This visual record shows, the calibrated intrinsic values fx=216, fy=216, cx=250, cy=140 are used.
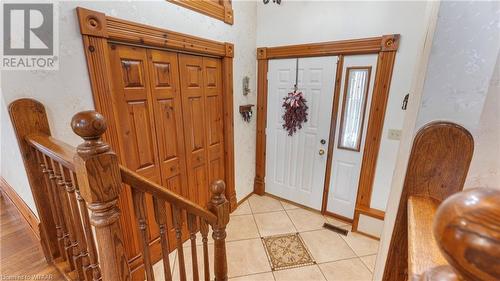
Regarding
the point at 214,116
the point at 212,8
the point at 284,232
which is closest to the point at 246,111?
the point at 214,116

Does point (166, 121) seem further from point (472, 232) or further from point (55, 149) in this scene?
point (472, 232)

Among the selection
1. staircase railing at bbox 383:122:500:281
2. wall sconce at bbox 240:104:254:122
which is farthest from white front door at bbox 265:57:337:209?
staircase railing at bbox 383:122:500:281

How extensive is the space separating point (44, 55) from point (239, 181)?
227 centimetres

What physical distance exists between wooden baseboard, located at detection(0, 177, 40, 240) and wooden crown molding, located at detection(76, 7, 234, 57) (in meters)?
1.13

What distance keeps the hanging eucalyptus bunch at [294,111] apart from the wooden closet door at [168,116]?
1.33m

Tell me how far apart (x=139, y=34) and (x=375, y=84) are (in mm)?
2142

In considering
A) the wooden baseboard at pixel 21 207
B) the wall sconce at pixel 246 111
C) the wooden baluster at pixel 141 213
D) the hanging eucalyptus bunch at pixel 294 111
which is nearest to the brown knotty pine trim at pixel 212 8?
the wall sconce at pixel 246 111

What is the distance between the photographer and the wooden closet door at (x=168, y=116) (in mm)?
1768

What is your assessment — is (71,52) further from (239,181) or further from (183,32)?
(239,181)

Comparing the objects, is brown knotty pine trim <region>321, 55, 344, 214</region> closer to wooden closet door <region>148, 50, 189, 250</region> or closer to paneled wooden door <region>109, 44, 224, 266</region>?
paneled wooden door <region>109, 44, 224, 266</region>

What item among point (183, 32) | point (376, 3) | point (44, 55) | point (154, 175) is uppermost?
point (376, 3)

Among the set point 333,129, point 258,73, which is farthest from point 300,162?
point 258,73

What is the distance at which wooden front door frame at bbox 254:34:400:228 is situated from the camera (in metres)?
2.06

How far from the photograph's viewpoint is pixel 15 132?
1078 millimetres
